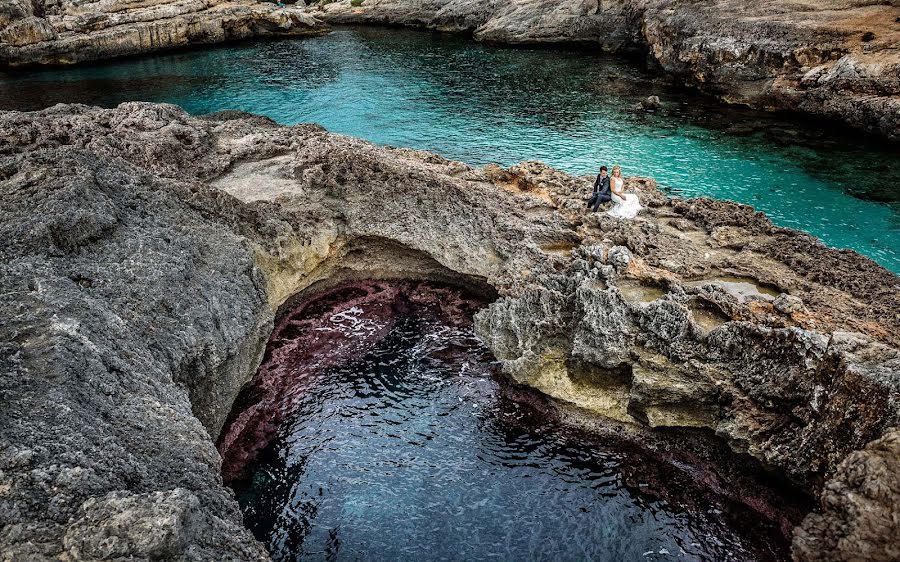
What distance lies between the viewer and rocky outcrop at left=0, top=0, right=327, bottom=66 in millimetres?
48906

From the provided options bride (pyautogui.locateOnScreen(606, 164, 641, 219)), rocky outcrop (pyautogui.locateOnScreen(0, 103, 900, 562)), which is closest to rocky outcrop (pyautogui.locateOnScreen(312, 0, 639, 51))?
bride (pyautogui.locateOnScreen(606, 164, 641, 219))

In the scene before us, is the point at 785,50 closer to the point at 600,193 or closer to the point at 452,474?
the point at 600,193

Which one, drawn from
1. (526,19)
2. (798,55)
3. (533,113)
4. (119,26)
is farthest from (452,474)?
(119,26)

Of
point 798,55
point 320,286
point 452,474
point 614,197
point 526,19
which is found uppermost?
point 798,55

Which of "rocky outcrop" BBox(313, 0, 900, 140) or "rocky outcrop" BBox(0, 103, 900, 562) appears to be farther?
"rocky outcrop" BBox(313, 0, 900, 140)

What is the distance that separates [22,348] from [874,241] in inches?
915

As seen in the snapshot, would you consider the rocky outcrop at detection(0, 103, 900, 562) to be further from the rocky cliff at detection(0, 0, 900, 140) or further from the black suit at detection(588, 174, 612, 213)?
the rocky cliff at detection(0, 0, 900, 140)

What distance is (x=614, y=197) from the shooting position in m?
16.6

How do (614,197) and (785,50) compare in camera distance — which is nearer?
(614,197)

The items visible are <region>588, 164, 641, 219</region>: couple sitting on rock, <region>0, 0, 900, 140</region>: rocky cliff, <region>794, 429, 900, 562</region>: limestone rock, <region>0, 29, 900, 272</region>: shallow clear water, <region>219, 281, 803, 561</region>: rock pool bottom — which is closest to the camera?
<region>794, 429, 900, 562</region>: limestone rock

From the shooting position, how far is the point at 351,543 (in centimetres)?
1007

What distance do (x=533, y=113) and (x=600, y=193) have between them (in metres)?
20.5

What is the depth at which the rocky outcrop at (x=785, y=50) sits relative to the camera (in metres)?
28.9

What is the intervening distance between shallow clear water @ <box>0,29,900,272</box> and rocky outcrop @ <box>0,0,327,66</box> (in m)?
2.24
